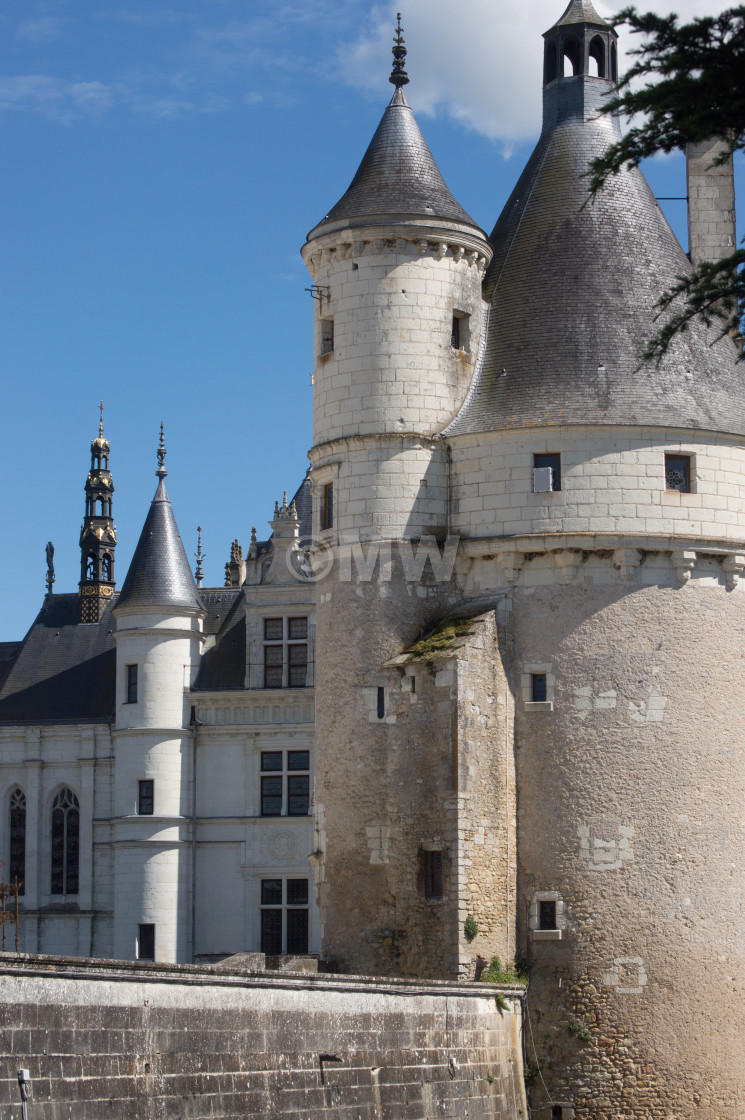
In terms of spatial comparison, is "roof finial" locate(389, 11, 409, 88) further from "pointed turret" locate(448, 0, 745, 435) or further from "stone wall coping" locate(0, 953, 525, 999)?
"stone wall coping" locate(0, 953, 525, 999)

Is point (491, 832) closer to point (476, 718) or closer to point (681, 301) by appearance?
point (476, 718)

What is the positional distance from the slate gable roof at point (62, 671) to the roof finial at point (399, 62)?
22.4 metres

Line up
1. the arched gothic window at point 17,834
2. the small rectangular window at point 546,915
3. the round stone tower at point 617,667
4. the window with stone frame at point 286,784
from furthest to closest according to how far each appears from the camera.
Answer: the arched gothic window at point 17,834, the window with stone frame at point 286,784, the small rectangular window at point 546,915, the round stone tower at point 617,667

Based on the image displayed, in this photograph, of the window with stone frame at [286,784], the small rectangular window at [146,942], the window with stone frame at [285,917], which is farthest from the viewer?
the window with stone frame at [286,784]

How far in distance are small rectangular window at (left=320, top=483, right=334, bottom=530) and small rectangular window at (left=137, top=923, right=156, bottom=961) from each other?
19013 mm

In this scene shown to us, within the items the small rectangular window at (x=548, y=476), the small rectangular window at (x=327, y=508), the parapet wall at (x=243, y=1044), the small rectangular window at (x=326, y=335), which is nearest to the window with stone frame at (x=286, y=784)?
the small rectangular window at (x=327, y=508)

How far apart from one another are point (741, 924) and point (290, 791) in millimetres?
19855

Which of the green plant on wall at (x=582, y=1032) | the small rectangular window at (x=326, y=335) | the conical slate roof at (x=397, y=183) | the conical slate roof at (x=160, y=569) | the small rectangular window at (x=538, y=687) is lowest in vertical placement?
the green plant on wall at (x=582, y=1032)

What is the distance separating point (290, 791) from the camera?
155ft

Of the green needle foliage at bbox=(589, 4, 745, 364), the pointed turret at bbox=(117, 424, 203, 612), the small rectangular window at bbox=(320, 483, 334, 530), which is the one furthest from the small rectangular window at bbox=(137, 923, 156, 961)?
the green needle foliage at bbox=(589, 4, 745, 364)

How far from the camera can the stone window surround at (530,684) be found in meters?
29.1

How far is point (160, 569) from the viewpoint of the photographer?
48.8m

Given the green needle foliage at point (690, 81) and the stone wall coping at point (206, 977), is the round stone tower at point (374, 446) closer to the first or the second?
the stone wall coping at point (206, 977)

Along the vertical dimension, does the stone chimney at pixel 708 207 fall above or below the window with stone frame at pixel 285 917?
above
